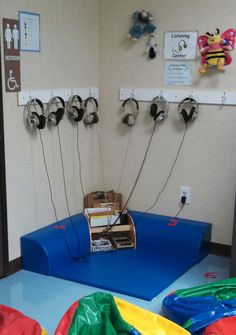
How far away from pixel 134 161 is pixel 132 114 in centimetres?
36

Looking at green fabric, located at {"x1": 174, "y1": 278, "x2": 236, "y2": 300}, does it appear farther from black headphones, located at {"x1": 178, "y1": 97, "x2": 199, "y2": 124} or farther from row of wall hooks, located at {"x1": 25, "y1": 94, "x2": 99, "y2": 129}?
row of wall hooks, located at {"x1": 25, "y1": 94, "x2": 99, "y2": 129}

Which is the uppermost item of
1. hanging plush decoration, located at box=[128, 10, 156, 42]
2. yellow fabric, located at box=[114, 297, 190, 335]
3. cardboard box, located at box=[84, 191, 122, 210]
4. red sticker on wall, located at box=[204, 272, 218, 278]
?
hanging plush decoration, located at box=[128, 10, 156, 42]

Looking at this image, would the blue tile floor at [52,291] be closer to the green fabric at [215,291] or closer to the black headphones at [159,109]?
the green fabric at [215,291]

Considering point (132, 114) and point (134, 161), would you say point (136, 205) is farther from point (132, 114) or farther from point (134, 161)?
point (132, 114)

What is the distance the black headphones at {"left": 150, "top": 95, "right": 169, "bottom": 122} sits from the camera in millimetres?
3447

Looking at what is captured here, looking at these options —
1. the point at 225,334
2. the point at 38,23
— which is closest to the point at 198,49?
the point at 38,23

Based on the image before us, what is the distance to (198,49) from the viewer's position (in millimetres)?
3270

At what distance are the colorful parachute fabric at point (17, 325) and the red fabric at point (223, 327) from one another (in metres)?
0.74

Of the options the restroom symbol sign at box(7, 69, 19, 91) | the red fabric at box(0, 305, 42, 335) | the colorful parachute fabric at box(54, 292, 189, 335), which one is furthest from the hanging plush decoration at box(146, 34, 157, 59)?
the red fabric at box(0, 305, 42, 335)

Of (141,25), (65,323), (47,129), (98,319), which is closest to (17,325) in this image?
(65,323)

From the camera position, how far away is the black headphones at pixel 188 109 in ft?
10.9

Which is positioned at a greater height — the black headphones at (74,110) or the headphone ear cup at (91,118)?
the black headphones at (74,110)

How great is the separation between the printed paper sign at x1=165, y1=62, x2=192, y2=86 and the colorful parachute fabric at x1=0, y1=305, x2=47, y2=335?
6.64ft

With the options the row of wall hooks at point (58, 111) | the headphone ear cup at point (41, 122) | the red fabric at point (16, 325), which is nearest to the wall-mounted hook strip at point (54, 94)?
the row of wall hooks at point (58, 111)
